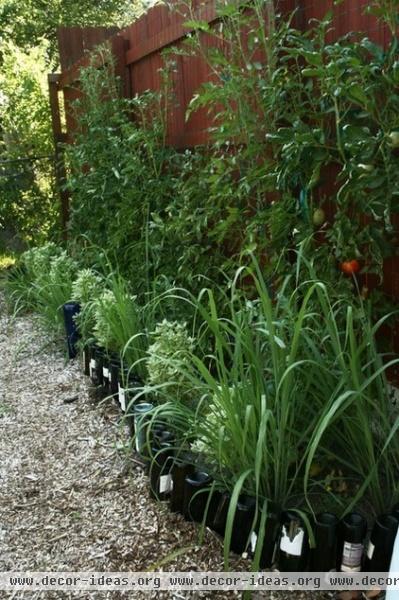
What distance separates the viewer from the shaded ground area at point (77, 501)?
1.83 m

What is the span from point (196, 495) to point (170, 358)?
1.84ft

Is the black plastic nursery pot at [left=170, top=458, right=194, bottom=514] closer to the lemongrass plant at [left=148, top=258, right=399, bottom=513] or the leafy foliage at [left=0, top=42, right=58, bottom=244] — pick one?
the lemongrass plant at [left=148, top=258, right=399, bottom=513]

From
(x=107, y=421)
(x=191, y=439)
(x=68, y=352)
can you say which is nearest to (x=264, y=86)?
(x=191, y=439)

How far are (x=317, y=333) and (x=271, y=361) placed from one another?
173 mm

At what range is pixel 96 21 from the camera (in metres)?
10.6

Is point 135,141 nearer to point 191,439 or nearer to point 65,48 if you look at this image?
point 191,439

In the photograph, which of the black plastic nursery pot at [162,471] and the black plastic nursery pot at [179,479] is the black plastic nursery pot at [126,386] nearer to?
the black plastic nursery pot at [162,471]

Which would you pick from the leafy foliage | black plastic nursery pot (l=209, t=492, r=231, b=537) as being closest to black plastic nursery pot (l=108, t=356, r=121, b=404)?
black plastic nursery pot (l=209, t=492, r=231, b=537)

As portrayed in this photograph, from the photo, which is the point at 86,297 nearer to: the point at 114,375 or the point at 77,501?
the point at 114,375

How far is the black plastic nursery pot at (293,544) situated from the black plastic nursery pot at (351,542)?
93mm

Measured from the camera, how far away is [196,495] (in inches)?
73.7

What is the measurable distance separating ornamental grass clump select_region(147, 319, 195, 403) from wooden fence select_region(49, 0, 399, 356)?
81 centimetres

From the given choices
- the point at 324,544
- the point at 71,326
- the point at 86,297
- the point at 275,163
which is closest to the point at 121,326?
the point at 86,297

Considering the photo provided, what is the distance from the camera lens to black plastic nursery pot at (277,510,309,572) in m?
1.64
